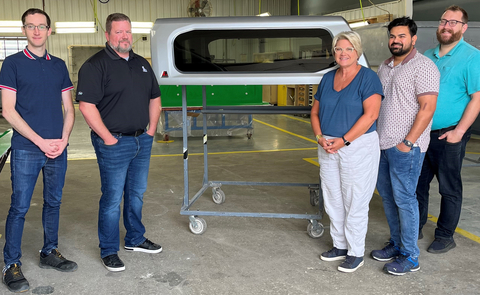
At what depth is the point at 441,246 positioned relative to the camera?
10.6ft

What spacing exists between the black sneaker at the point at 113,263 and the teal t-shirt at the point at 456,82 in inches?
92.1

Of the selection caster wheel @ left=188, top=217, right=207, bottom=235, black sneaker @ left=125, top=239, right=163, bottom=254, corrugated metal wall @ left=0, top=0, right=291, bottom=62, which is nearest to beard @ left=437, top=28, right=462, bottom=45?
caster wheel @ left=188, top=217, right=207, bottom=235

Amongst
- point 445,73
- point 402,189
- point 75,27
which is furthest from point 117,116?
point 75,27

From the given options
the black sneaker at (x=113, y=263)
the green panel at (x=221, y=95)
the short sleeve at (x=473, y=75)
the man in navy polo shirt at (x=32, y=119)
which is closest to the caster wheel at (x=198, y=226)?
the black sneaker at (x=113, y=263)

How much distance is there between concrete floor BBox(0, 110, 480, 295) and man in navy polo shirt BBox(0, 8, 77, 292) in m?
0.38

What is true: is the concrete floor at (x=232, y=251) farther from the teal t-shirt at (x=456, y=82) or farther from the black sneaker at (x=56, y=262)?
the teal t-shirt at (x=456, y=82)

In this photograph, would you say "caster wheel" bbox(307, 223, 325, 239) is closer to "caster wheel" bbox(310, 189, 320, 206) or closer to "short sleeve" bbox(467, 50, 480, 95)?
"caster wheel" bbox(310, 189, 320, 206)

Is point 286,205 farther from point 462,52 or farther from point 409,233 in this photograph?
point 462,52

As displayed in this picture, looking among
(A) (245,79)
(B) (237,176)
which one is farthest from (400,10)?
(A) (245,79)

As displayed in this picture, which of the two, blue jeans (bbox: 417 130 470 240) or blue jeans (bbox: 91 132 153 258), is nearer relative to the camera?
blue jeans (bbox: 91 132 153 258)

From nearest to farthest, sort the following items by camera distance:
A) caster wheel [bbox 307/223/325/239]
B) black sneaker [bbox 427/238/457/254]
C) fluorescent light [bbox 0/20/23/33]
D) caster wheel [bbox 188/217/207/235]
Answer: black sneaker [bbox 427/238/457/254], caster wheel [bbox 307/223/325/239], caster wheel [bbox 188/217/207/235], fluorescent light [bbox 0/20/23/33]

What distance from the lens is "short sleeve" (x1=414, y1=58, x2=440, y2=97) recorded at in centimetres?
264

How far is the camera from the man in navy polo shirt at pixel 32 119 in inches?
101

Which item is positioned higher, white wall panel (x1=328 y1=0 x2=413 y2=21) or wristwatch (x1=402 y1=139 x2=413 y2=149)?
white wall panel (x1=328 y1=0 x2=413 y2=21)
